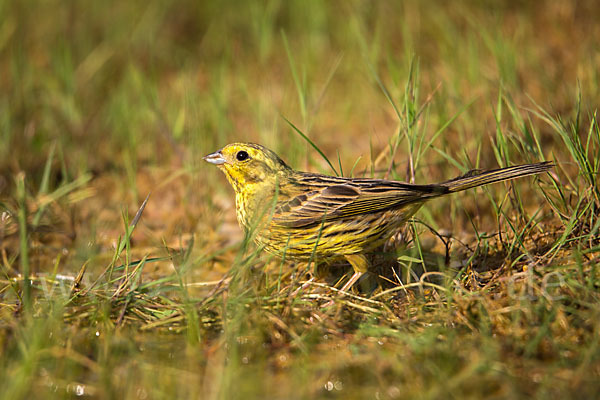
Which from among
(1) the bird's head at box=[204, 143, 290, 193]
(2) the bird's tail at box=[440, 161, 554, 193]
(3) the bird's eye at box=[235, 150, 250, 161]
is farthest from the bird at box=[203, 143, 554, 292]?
(3) the bird's eye at box=[235, 150, 250, 161]

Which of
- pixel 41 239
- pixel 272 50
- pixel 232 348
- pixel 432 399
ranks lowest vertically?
pixel 432 399

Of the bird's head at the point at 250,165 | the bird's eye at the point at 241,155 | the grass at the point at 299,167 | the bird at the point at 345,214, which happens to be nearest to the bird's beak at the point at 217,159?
the bird's head at the point at 250,165

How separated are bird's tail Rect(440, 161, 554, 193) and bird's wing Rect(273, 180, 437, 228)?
15 centimetres

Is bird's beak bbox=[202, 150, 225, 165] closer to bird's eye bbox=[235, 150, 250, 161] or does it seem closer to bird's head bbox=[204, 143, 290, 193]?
bird's head bbox=[204, 143, 290, 193]

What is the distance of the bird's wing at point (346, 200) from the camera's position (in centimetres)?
377

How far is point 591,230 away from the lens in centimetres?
372

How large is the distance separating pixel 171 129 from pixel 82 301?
279cm

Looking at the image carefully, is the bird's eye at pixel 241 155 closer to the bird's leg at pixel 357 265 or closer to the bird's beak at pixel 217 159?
the bird's beak at pixel 217 159

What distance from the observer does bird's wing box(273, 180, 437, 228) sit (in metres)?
3.77

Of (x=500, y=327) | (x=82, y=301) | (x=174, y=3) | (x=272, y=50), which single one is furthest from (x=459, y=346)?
(x=174, y=3)

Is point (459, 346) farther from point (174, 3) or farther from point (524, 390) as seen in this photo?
point (174, 3)

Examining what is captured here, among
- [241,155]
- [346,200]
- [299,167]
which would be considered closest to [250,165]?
[241,155]

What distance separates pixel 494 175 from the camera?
3.65 meters

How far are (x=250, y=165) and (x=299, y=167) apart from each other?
3.89ft
